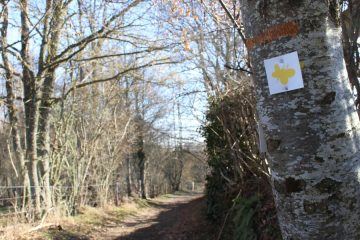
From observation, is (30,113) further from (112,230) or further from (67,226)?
(112,230)

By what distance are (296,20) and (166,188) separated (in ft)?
156

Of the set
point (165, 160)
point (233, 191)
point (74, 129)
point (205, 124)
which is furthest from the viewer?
point (165, 160)

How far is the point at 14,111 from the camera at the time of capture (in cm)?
1316

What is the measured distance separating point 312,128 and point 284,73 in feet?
0.85

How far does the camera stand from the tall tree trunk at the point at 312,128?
5.71 feet

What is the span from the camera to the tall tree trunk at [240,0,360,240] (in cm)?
174

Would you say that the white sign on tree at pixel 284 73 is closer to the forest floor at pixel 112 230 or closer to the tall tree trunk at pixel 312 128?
the tall tree trunk at pixel 312 128

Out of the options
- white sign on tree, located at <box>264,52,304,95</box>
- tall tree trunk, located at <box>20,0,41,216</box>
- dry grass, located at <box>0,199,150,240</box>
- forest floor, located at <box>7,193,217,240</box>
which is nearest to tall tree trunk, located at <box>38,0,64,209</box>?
tall tree trunk, located at <box>20,0,41,216</box>

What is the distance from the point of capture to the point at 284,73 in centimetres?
178

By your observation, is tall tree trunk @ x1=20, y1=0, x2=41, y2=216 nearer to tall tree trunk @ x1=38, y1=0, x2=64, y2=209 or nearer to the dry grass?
tall tree trunk @ x1=38, y1=0, x2=64, y2=209

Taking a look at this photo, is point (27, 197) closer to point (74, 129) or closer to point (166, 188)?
point (74, 129)

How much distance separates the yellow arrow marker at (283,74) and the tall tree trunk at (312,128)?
5 cm

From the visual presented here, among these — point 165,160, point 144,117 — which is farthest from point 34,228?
point 165,160

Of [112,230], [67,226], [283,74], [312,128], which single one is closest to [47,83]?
[67,226]
